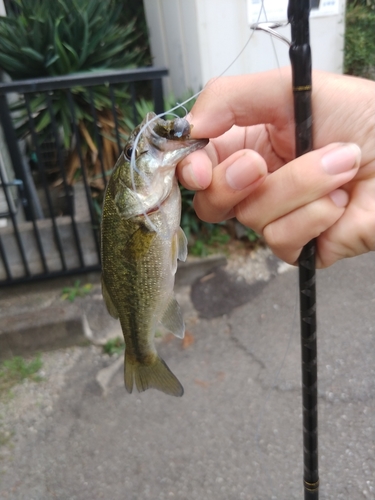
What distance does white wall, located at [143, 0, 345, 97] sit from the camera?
176 inches

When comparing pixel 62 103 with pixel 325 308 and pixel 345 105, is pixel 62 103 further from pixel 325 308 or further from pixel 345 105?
pixel 345 105

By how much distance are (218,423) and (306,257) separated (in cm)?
192

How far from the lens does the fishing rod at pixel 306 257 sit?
101cm

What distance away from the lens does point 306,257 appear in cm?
127

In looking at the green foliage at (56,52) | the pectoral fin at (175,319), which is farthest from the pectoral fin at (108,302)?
the green foliage at (56,52)

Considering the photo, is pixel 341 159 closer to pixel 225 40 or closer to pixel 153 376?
pixel 153 376

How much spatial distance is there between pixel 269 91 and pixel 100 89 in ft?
12.1

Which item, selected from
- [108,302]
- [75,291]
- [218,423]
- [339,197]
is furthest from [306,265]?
[75,291]

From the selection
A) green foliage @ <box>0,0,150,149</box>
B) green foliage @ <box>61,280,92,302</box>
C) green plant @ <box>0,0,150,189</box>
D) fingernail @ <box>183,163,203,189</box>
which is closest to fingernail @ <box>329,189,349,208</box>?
fingernail @ <box>183,163,203,189</box>

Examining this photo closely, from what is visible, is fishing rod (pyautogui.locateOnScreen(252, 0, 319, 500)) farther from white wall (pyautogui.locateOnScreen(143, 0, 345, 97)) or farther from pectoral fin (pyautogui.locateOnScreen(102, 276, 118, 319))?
white wall (pyautogui.locateOnScreen(143, 0, 345, 97))

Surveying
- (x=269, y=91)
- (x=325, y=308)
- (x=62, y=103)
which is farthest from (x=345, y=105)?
(x=62, y=103)

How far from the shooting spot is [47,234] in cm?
395

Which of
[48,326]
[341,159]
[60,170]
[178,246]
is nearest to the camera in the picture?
[341,159]

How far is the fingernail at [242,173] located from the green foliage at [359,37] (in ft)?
14.9
